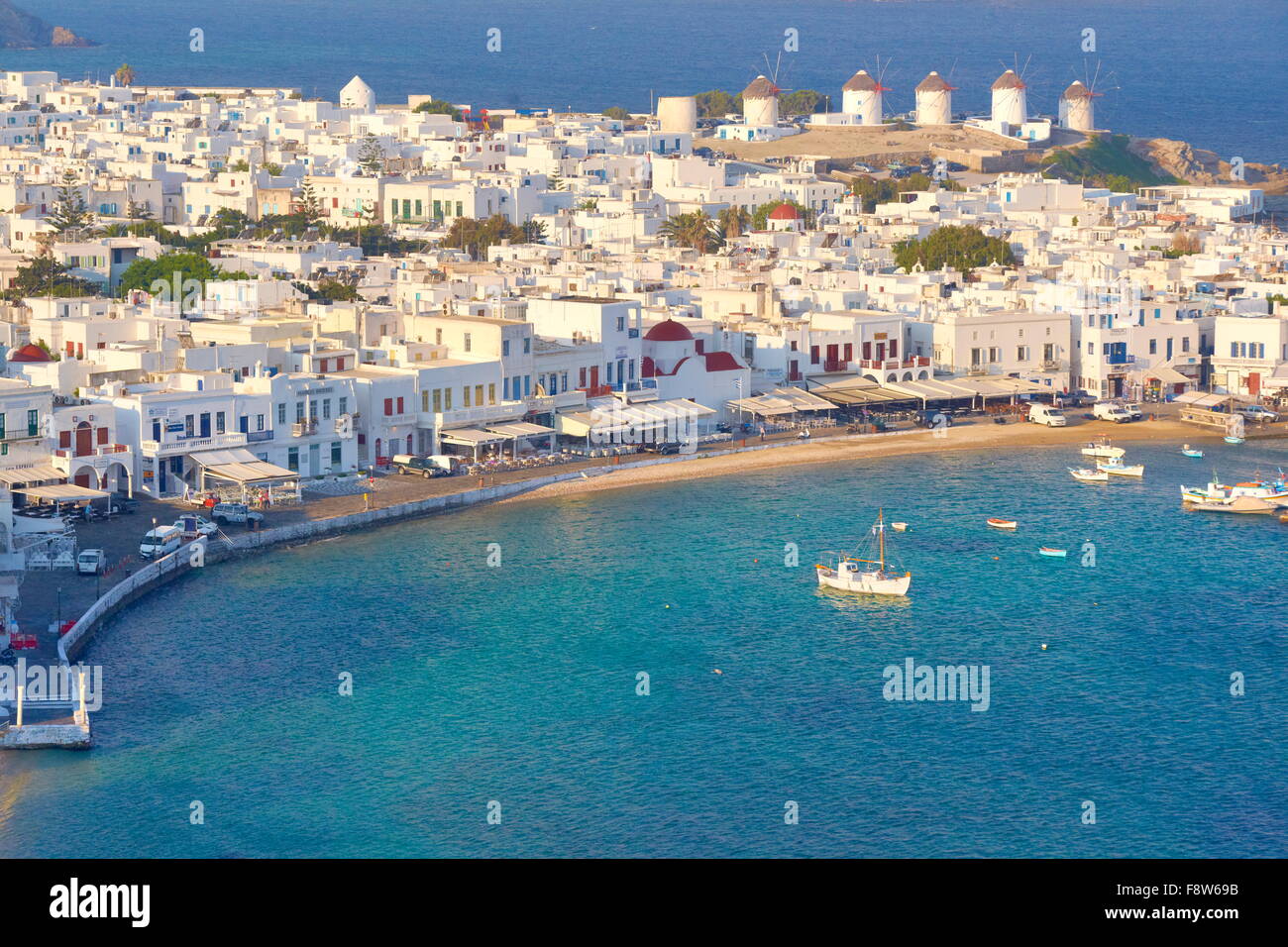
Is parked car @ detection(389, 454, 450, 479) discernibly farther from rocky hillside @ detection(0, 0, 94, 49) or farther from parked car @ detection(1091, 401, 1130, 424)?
rocky hillside @ detection(0, 0, 94, 49)

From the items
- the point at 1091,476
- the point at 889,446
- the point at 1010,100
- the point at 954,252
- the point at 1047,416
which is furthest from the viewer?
the point at 1010,100

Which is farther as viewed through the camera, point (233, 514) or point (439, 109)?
point (439, 109)

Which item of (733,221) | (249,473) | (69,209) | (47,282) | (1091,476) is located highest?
(69,209)

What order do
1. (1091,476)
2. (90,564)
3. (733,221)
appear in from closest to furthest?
(90,564) < (1091,476) < (733,221)

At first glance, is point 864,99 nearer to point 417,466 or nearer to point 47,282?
point 47,282

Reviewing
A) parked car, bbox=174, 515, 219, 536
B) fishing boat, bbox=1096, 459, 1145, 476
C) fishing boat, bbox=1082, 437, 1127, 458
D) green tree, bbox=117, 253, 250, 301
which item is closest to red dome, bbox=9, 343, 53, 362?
parked car, bbox=174, 515, 219, 536

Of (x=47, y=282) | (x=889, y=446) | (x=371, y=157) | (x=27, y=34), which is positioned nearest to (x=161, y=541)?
(x=889, y=446)

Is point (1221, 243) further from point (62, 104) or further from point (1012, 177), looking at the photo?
point (62, 104)
